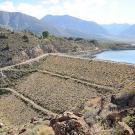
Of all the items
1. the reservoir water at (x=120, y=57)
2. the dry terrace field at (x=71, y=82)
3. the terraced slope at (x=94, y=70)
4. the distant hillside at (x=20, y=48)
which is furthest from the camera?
the reservoir water at (x=120, y=57)

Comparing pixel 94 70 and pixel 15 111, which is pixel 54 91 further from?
pixel 94 70

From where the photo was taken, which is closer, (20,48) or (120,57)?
(20,48)

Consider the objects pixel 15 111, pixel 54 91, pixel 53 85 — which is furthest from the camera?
pixel 53 85

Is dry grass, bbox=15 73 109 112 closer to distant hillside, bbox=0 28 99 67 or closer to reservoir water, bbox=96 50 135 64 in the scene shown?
distant hillside, bbox=0 28 99 67

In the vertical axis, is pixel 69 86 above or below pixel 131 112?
below

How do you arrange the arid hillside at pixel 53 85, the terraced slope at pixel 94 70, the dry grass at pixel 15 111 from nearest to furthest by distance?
the arid hillside at pixel 53 85, the dry grass at pixel 15 111, the terraced slope at pixel 94 70

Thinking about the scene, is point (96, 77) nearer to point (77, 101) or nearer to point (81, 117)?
point (77, 101)

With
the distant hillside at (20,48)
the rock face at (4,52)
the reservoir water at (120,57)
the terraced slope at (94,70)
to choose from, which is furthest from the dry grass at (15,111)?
the reservoir water at (120,57)

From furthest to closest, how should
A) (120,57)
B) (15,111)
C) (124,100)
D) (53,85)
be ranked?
(120,57), (53,85), (15,111), (124,100)

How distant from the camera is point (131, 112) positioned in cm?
1706

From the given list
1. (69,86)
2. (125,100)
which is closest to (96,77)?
(69,86)

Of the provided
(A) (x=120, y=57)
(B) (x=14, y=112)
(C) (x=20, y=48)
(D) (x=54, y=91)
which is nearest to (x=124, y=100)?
(B) (x=14, y=112)

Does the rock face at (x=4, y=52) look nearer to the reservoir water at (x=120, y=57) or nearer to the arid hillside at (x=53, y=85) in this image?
the arid hillside at (x=53, y=85)

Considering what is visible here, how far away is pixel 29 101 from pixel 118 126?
4587cm
